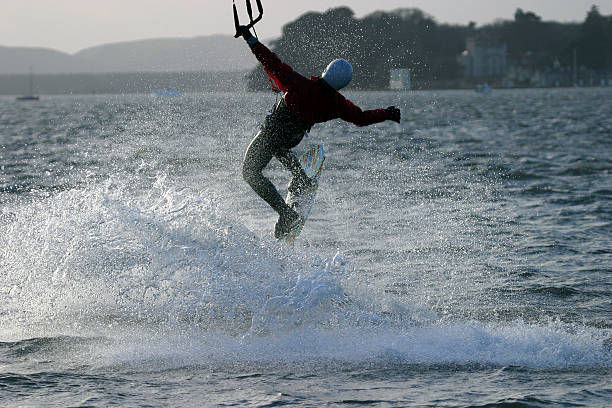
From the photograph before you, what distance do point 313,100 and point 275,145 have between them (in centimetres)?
70

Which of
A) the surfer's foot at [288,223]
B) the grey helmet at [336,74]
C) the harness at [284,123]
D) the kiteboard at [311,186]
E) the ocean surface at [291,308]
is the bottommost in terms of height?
the ocean surface at [291,308]

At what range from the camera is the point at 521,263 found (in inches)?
438

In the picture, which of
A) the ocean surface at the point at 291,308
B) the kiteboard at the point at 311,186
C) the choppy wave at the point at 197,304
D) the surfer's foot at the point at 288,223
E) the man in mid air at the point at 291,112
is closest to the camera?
the ocean surface at the point at 291,308

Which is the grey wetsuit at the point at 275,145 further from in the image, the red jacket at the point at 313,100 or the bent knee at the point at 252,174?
the red jacket at the point at 313,100

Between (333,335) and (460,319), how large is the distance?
146cm

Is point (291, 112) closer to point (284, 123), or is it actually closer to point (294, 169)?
point (284, 123)

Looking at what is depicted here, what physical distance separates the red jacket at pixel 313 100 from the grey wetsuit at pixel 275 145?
170 mm

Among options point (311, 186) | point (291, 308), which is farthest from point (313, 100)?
point (291, 308)

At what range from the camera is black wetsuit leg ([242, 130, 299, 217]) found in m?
8.70

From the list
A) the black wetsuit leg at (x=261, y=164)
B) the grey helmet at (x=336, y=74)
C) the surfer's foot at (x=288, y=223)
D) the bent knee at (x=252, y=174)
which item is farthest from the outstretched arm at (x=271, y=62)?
→ the surfer's foot at (x=288, y=223)

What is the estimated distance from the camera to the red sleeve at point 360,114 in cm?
833

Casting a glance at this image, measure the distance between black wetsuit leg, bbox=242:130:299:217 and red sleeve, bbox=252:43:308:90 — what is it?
0.67m

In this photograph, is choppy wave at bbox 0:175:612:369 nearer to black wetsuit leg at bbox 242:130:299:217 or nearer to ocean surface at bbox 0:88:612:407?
ocean surface at bbox 0:88:612:407

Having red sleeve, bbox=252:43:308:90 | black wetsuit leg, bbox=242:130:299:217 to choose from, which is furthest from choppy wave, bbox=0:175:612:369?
red sleeve, bbox=252:43:308:90
